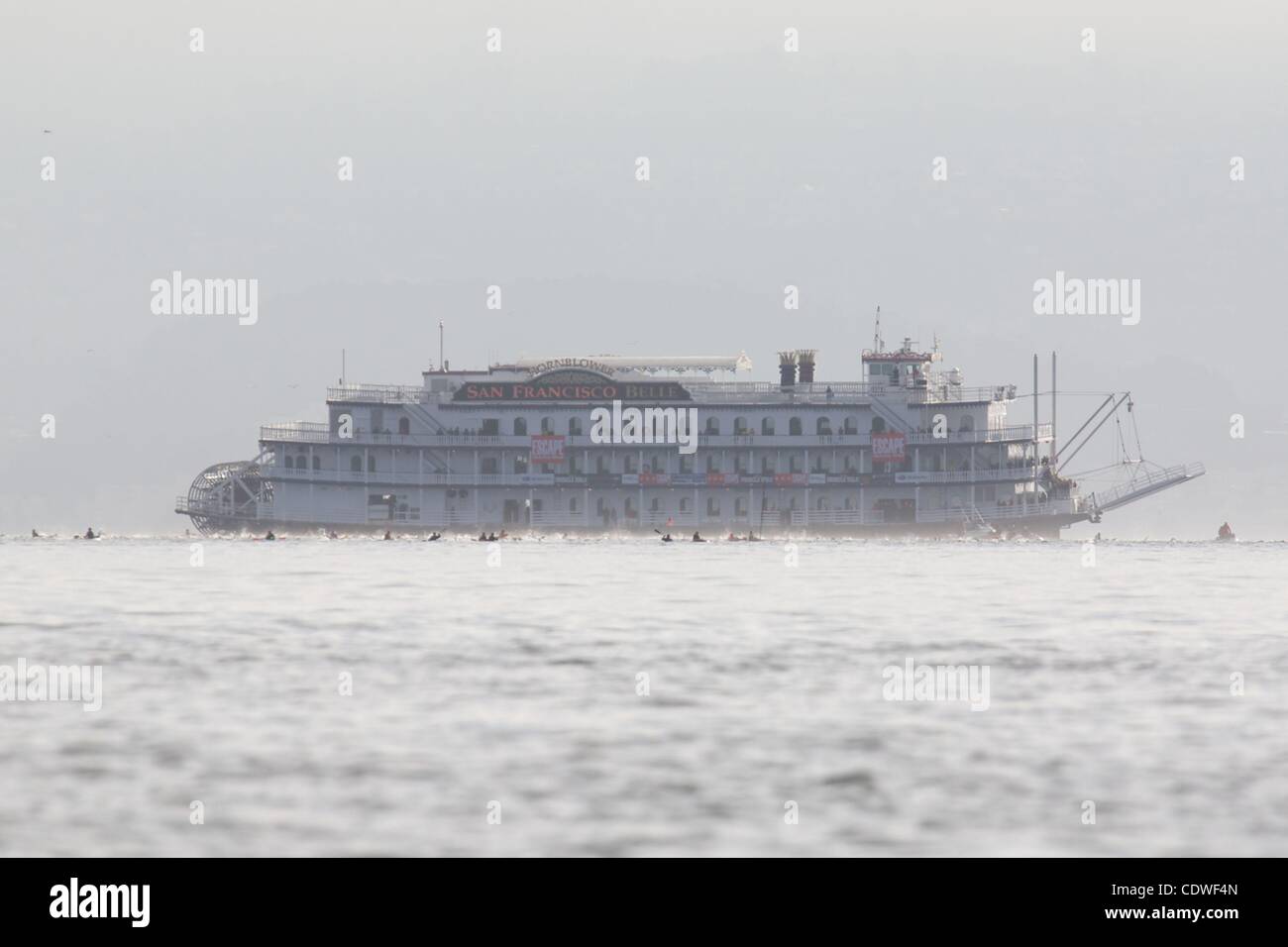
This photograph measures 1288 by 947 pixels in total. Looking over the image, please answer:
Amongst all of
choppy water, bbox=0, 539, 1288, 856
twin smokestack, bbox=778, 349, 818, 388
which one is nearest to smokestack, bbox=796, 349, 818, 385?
twin smokestack, bbox=778, 349, 818, 388

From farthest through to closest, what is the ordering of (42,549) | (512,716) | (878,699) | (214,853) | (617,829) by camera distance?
1. (42,549)
2. (878,699)
3. (512,716)
4. (617,829)
5. (214,853)

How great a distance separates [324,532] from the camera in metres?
116

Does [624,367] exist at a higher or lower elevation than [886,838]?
higher

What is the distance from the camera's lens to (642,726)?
31.4 meters

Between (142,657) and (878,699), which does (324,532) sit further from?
(878,699)

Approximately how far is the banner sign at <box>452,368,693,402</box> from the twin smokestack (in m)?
6.07

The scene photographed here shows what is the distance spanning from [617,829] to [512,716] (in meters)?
9.99

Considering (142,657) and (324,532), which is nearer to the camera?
(142,657)

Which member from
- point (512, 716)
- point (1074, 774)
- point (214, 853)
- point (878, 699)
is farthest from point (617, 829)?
point (878, 699)

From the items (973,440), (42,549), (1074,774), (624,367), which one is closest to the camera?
(1074,774)

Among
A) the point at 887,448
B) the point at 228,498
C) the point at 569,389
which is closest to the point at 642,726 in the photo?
the point at 887,448

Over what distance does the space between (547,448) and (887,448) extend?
66.4ft
